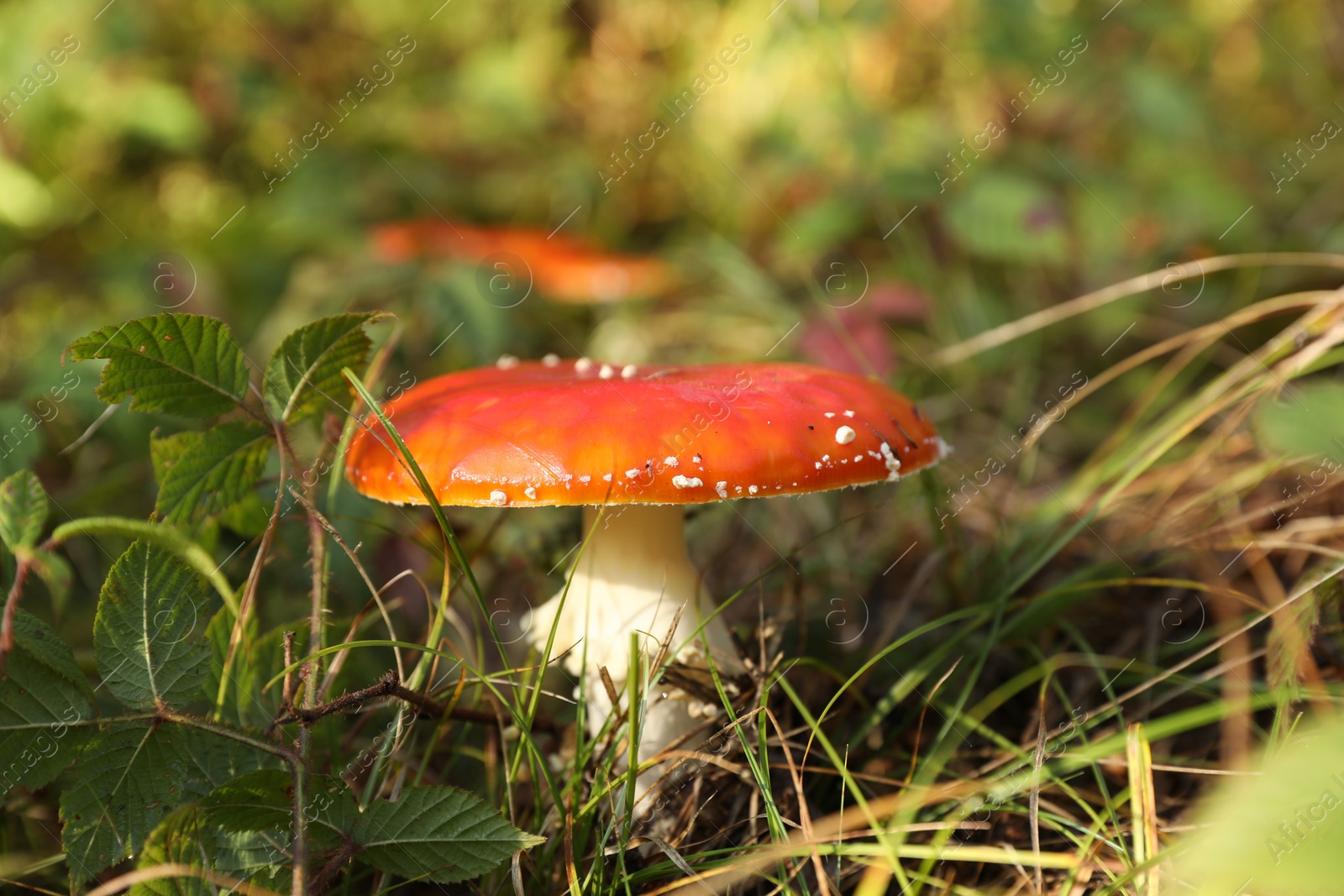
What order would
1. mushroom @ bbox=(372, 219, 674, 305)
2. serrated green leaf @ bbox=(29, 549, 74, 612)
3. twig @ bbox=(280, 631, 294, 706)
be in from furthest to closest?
mushroom @ bbox=(372, 219, 674, 305)
twig @ bbox=(280, 631, 294, 706)
serrated green leaf @ bbox=(29, 549, 74, 612)

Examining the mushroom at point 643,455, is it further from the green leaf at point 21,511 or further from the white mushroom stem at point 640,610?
the green leaf at point 21,511

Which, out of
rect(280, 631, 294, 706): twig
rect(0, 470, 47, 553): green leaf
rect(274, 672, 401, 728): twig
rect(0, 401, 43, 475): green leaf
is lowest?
rect(274, 672, 401, 728): twig

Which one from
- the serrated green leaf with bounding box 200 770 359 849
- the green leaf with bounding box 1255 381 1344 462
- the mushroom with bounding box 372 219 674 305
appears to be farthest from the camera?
the mushroom with bounding box 372 219 674 305

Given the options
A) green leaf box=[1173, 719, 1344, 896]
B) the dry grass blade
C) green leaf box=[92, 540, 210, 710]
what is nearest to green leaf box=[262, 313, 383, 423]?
green leaf box=[92, 540, 210, 710]

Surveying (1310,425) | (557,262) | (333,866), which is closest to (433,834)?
(333,866)

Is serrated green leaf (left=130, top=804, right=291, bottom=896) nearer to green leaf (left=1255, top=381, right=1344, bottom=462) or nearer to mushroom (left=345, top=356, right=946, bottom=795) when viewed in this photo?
mushroom (left=345, top=356, right=946, bottom=795)

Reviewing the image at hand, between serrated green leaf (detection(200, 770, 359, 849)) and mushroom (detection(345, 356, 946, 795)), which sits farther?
mushroom (detection(345, 356, 946, 795))

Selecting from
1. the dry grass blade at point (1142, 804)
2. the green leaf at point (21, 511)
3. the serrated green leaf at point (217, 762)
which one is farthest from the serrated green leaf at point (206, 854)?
the dry grass blade at point (1142, 804)

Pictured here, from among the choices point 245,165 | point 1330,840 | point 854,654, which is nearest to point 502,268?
point 245,165
